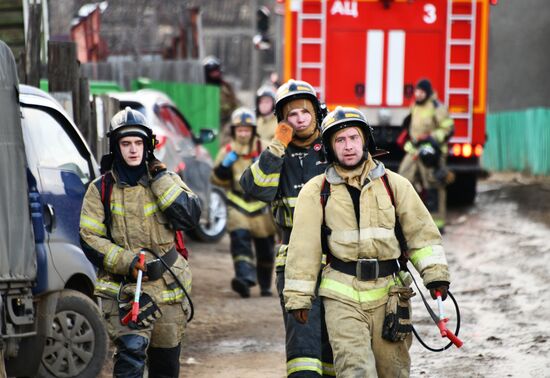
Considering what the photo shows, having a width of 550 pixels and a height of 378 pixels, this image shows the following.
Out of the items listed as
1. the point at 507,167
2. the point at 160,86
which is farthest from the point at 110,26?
the point at 507,167

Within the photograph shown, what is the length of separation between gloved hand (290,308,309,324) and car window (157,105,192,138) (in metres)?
8.26

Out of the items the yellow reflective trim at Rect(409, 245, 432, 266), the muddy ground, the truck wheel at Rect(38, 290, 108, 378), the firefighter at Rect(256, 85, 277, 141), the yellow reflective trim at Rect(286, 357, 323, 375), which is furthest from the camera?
the firefighter at Rect(256, 85, 277, 141)

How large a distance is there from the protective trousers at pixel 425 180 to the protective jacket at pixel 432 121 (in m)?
0.31

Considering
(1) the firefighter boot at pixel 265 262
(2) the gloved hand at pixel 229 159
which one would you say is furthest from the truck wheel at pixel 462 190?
(2) the gloved hand at pixel 229 159

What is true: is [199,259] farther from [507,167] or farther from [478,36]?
[507,167]

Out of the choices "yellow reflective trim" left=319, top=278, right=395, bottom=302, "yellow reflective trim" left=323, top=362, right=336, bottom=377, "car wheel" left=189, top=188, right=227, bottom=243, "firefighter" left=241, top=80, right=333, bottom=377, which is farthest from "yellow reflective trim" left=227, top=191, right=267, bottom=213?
"yellow reflective trim" left=319, top=278, right=395, bottom=302

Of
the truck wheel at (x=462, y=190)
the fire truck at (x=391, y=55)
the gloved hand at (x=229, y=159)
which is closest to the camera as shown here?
the gloved hand at (x=229, y=159)

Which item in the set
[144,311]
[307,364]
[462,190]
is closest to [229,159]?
[144,311]

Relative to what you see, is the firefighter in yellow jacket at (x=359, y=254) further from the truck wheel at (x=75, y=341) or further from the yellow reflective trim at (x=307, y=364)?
the truck wheel at (x=75, y=341)

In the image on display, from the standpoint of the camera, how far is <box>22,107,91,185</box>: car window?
7.40 meters

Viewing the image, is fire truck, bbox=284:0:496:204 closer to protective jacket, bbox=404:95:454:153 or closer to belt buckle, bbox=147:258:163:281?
protective jacket, bbox=404:95:454:153

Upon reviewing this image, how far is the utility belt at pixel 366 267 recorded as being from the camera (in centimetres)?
576

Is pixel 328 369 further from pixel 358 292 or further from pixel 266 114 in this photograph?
pixel 266 114

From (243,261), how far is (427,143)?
4.35m
